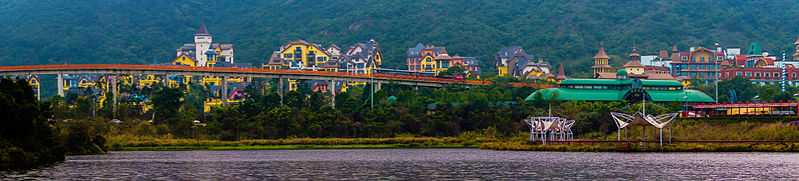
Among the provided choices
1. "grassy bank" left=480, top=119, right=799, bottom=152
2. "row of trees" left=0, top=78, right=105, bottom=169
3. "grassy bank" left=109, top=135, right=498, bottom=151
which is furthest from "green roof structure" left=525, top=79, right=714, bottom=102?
"row of trees" left=0, top=78, right=105, bottom=169

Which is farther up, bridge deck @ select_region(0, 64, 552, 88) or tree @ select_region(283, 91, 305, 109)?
bridge deck @ select_region(0, 64, 552, 88)

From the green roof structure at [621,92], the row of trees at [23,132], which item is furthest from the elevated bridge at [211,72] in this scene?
the row of trees at [23,132]

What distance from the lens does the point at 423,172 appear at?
69.4 meters

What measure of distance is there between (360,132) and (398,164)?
53450 millimetres

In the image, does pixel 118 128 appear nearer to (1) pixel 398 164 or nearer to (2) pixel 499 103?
(2) pixel 499 103

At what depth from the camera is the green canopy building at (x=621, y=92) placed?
146m

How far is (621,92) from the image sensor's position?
150 m

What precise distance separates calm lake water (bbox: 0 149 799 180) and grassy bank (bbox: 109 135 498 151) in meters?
30.1

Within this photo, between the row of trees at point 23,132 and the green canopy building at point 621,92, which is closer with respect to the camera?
the row of trees at point 23,132

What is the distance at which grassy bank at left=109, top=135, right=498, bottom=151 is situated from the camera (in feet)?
399

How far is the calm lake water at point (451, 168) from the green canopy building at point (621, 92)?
5505 cm

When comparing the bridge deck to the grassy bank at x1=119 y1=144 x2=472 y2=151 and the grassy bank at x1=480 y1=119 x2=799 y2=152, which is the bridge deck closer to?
the grassy bank at x1=119 y1=144 x2=472 y2=151

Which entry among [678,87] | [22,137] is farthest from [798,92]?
[22,137]

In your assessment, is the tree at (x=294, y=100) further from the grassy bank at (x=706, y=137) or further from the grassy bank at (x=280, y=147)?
the grassy bank at (x=706, y=137)
